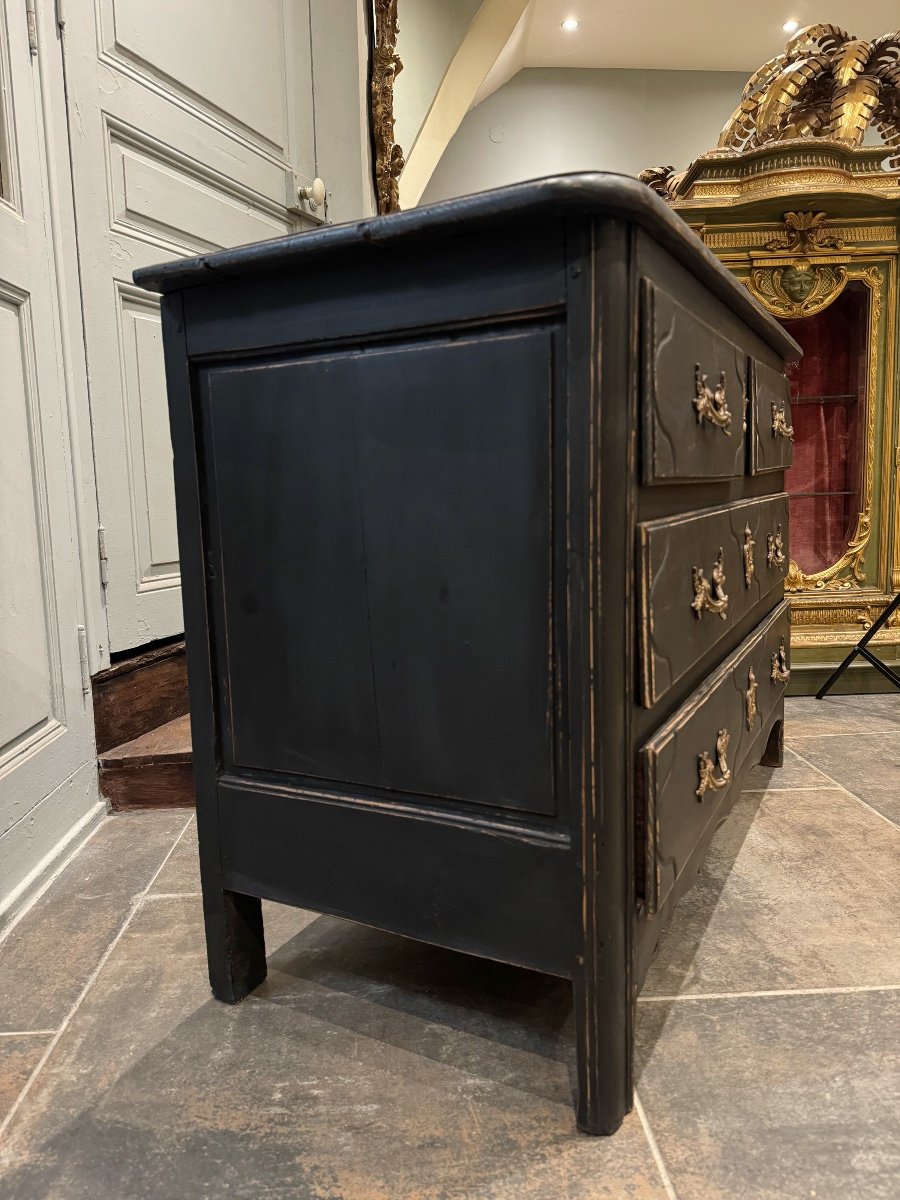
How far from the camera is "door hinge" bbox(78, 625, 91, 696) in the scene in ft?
5.78

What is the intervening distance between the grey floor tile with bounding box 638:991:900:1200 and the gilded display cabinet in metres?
1.90

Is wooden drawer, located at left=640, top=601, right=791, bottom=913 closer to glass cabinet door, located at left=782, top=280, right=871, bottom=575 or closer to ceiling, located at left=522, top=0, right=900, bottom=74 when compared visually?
glass cabinet door, located at left=782, top=280, right=871, bottom=575

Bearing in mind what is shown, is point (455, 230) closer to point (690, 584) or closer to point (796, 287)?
Result: point (690, 584)

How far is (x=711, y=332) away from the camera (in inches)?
42.8

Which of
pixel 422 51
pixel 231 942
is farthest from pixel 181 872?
pixel 422 51

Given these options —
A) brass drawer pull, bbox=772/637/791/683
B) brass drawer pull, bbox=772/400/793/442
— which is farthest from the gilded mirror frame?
brass drawer pull, bbox=772/400/793/442

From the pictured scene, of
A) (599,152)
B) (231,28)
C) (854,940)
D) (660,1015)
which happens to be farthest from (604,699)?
(599,152)

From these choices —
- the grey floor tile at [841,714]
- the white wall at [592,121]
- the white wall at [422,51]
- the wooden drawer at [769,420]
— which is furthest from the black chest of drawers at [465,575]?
the white wall at [592,121]

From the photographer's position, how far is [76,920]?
4.52 ft

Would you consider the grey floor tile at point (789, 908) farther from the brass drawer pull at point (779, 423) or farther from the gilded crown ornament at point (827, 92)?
the gilded crown ornament at point (827, 92)

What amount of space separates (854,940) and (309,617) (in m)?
0.96

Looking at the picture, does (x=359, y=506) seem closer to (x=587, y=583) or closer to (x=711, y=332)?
(x=587, y=583)

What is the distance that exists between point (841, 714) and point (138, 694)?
6.68 ft

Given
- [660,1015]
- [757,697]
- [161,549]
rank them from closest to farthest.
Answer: [660,1015] < [757,697] < [161,549]
